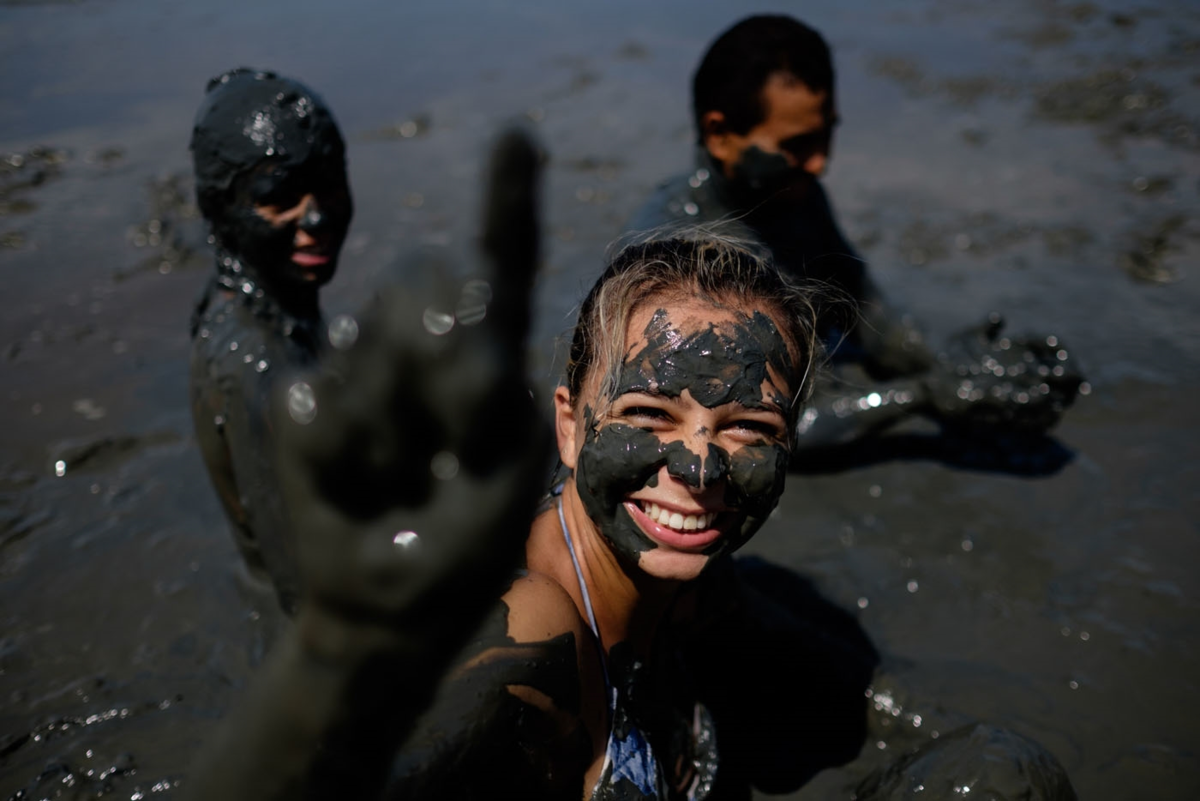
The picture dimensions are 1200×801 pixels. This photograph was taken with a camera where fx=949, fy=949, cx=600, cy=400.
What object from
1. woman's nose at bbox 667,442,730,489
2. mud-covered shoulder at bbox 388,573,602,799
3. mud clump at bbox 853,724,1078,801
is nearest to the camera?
mud-covered shoulder at bbox 388,573,602,799

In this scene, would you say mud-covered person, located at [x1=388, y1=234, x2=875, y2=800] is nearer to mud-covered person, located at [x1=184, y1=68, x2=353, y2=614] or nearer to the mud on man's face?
mud-covered person, located at [x1=184, y1=68, x2=353, y2=614]

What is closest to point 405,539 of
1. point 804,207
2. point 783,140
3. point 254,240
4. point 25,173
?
point 254,240

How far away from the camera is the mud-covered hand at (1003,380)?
3643 millimetres

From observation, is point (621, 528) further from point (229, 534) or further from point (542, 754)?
point (229, 534)

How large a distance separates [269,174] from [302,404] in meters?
2.03

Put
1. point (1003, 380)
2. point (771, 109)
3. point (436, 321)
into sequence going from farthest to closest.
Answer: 1. point (1003, 380)
2. point (771, 109)
3. point (436, 321)

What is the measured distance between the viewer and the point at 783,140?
3521 millimetres

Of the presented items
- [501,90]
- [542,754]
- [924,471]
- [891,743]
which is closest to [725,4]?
[501,90]

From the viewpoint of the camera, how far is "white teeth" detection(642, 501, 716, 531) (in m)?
1.87

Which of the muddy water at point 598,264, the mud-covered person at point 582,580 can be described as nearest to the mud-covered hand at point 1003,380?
the muddy water at point 598,264

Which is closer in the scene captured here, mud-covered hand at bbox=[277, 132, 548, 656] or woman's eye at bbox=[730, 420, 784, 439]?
mud-covered hand at bbox=[277, 132, 548, 656]

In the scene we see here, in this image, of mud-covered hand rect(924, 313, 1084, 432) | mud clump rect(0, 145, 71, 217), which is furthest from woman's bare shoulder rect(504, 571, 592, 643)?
mud clump rect(0, 145, 71, 217)

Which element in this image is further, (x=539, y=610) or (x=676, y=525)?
(x=676, y=525)

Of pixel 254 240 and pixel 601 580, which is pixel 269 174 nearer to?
pixel 254 240
